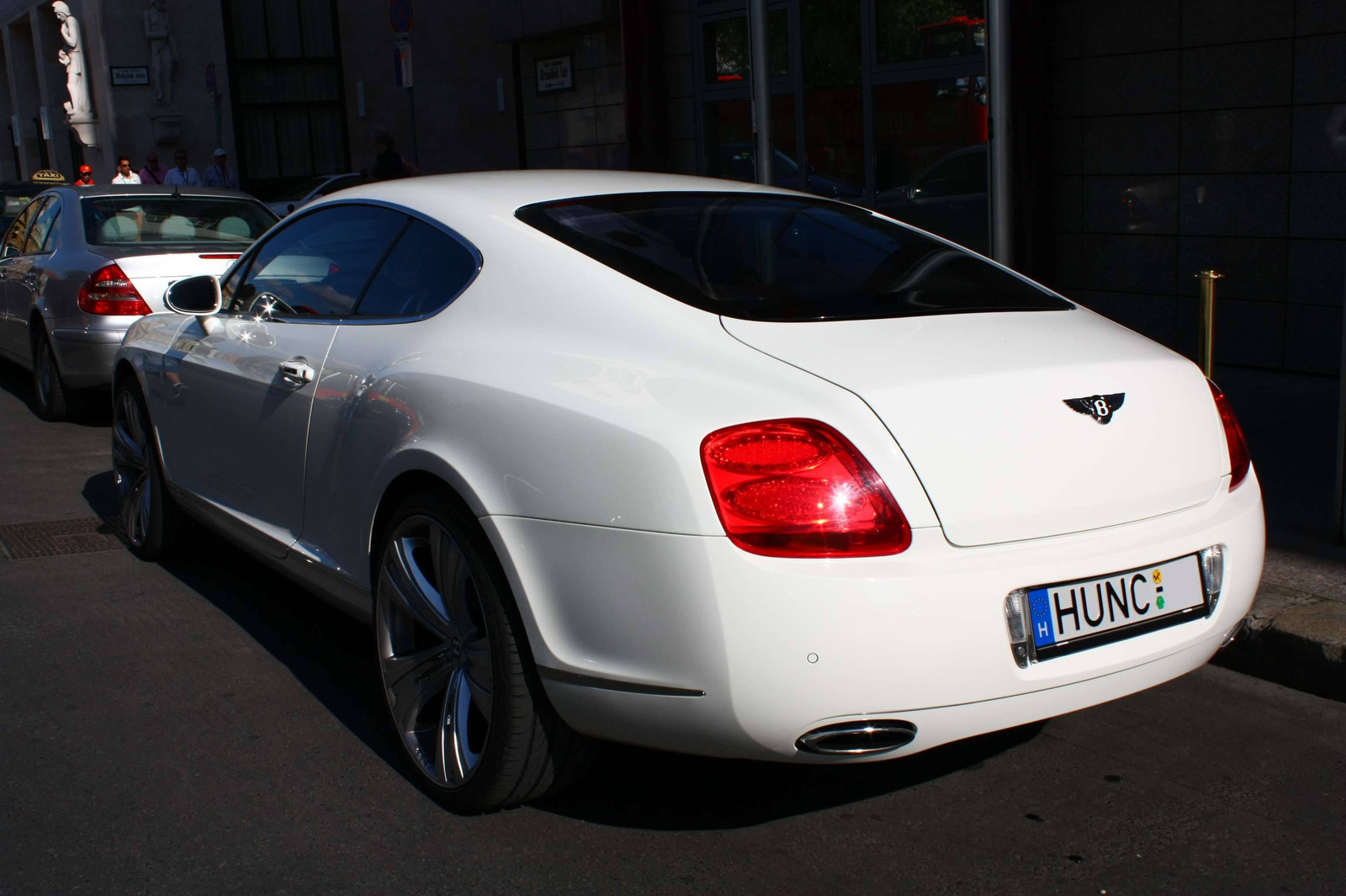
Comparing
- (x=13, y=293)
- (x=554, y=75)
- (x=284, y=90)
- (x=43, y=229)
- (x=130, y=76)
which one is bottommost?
(x=13, y=293)

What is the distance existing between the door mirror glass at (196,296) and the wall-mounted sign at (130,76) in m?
27.4

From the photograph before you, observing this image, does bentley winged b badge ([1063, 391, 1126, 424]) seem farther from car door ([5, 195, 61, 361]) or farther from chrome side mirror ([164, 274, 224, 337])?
car door ([5, 195, 61, 361])

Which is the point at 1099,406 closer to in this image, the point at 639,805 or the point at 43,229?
the point at 639,805

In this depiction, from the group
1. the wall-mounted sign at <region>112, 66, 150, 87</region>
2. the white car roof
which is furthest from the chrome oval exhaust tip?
the wall-mounted sign at <region>112, 66, 150, 87</region>

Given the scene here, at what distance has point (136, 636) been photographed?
443 centimetres

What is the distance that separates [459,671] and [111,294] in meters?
5.98

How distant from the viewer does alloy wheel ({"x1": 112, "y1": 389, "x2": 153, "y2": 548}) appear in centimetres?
521

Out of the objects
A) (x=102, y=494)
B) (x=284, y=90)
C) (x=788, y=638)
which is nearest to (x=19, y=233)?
(x=102, y=494)

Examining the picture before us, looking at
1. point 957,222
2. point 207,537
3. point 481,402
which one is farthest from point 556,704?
point 957,222

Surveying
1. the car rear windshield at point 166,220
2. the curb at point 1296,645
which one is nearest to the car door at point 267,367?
the curb at point 1296,645

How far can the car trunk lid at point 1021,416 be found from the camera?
2.62m

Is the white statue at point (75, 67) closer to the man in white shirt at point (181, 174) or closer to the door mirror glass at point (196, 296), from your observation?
the man in white shirt at point (181, 174)

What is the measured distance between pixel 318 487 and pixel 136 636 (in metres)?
1.23

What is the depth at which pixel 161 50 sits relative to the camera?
95.5 ft
